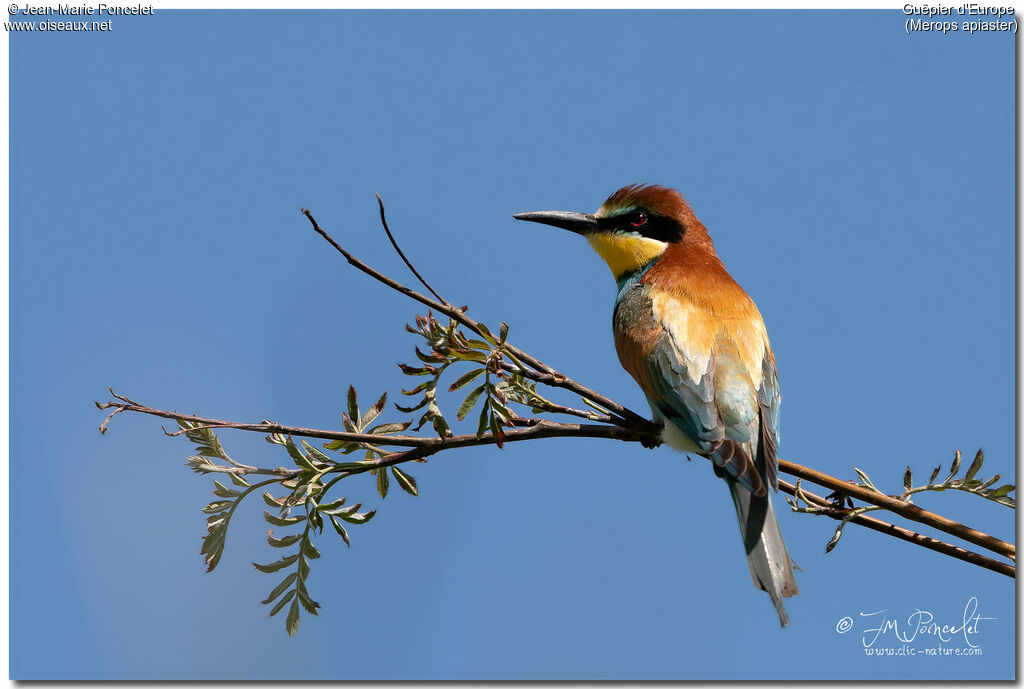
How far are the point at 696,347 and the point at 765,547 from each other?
26.7 inches

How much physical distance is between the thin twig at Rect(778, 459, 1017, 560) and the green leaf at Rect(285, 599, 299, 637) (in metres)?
0.86

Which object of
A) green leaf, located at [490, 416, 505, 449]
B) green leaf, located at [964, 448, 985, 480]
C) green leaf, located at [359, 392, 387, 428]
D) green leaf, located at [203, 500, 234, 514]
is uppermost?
green leaf, located at [359, 392, 387, 428]

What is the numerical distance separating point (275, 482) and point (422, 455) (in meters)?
0.30

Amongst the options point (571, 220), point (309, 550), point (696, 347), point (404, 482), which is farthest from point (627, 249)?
point (309, 550)

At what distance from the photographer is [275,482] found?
151 cm

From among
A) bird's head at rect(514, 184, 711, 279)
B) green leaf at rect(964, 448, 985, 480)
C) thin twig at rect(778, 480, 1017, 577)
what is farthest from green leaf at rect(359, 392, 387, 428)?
bird's head at rect(514, 184, 711, 279)

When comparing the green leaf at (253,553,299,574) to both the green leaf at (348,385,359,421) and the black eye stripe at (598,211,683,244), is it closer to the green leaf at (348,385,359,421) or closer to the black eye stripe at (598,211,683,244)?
the green leaf at (348,385,359,421)

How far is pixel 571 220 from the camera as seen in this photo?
328cm

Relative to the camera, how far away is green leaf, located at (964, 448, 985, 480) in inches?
63.7

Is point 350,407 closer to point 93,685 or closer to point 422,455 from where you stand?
point 422,455

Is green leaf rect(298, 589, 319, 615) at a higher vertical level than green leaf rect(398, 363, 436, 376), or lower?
lower

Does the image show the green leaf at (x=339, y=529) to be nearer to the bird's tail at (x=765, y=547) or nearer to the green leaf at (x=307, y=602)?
the green leaf at (x=307, y=602)

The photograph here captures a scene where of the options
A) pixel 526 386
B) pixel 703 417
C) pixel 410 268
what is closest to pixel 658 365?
pixel 703 417

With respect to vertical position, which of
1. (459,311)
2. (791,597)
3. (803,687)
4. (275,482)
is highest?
(459,311)
